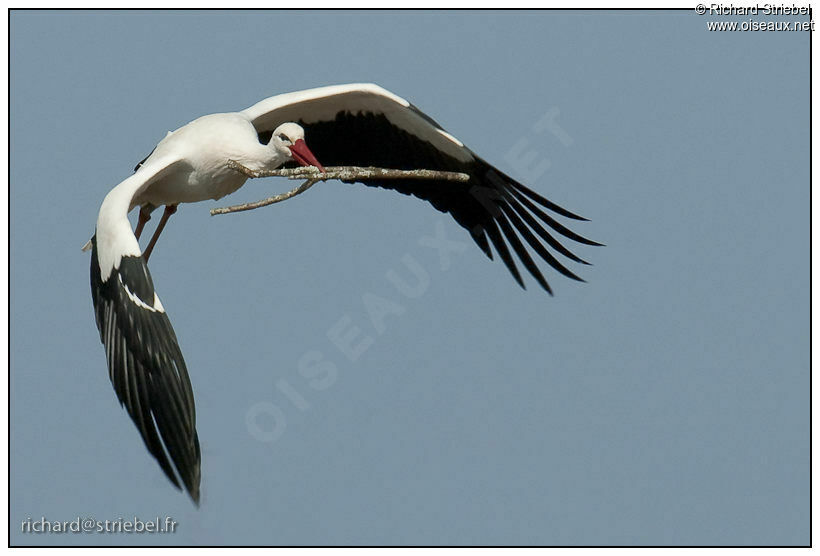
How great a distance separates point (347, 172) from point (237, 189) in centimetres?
135

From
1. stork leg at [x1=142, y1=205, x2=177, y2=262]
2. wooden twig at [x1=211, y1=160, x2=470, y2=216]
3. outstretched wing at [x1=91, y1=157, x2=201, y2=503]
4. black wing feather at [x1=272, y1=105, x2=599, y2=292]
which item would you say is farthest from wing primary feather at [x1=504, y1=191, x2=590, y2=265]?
outstretched wing at [x1=91, y1=157, x2=201, y2=503]

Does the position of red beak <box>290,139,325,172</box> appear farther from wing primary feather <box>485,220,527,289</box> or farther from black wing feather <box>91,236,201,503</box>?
wing primary feather <box>485,220,527,289</box>

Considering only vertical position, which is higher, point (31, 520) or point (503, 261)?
point (503, 261)

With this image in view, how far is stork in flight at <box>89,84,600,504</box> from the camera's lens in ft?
27.1

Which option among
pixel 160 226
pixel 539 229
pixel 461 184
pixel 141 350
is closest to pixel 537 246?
pixel 539 229

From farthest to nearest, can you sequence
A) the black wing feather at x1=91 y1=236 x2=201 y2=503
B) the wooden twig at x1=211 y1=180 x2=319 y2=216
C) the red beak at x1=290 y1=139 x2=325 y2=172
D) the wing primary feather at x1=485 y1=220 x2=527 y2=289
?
the wing primary feather at x1=485 y1=220 x2=527 y2=289 → the red beak at x1=290 y1=139 x2=325 y2=172 → the wooden twig at x1=211 y1=180 x2=319 y2=216 → the black wing feather at x1=91 y1=236 x2=201 y2=503

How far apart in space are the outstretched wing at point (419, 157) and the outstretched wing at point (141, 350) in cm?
215

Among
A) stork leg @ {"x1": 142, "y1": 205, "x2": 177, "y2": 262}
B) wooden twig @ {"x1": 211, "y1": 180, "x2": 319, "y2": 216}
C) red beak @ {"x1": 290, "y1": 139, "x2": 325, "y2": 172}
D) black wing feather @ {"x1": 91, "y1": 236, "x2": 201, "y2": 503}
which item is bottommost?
black wing feather @ {"x1": 91, "y1": 236, "x2": 201, "y2": 503}

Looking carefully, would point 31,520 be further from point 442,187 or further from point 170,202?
point 442,187

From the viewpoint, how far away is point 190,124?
32.6 ft

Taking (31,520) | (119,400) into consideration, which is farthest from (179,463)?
(31,520)

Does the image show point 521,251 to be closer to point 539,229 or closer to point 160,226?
point 539,229

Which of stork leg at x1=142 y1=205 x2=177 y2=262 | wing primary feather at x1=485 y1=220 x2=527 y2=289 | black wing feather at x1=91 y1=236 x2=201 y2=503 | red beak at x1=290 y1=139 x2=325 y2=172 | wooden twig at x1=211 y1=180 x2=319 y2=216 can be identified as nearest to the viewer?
black wing feather at x1=91 y1=236 x2=201 y2=503

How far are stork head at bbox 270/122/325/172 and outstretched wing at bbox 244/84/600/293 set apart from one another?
77 cm
